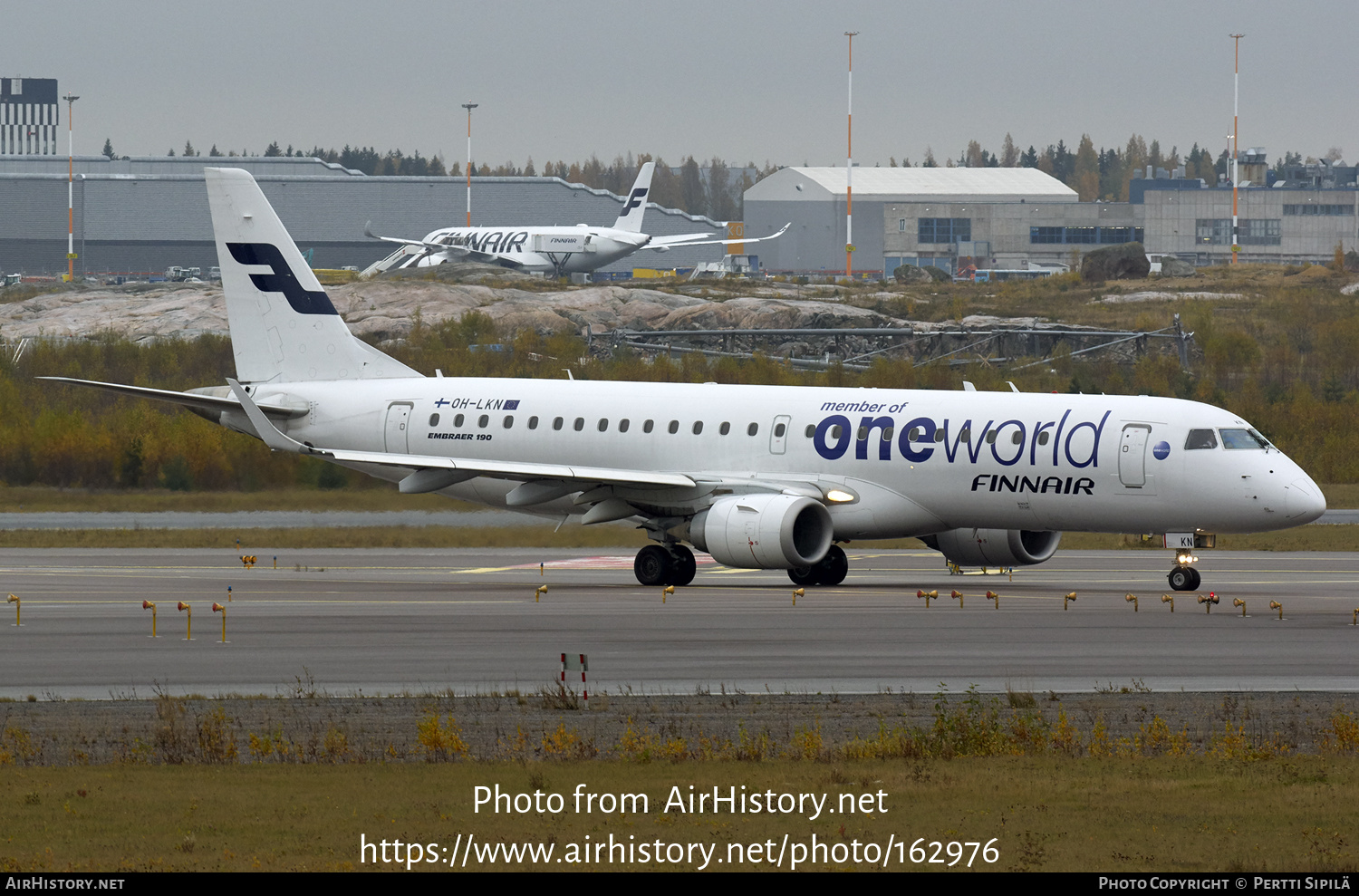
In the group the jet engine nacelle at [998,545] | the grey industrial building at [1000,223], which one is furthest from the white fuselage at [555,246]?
the jet engine nacelle at [998,545]

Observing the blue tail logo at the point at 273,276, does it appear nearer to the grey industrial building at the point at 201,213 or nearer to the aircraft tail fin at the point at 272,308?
the aircraft tail fin at the point at 272,308

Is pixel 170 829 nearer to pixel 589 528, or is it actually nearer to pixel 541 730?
pixel 541 730

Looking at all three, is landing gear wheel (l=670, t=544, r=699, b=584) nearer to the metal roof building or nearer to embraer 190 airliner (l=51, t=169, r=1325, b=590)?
embraer 190 airliner (l=51, t=169, r=1325, b=590)

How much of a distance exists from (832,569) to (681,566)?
3.29 meters

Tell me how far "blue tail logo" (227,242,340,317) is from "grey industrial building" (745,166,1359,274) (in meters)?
127

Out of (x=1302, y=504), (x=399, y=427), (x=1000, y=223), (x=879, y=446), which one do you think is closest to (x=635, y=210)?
(x=1000, y=223)

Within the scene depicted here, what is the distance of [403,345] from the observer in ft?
319

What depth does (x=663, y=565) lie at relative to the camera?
39.8m

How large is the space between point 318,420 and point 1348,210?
15528cm

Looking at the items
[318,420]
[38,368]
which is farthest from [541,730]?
[38,368]

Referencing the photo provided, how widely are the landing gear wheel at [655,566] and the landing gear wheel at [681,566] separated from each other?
7 centimetres

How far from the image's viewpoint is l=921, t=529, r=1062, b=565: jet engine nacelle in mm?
39156

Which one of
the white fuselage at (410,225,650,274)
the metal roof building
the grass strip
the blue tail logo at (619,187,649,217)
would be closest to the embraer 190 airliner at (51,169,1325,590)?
the grass strip
